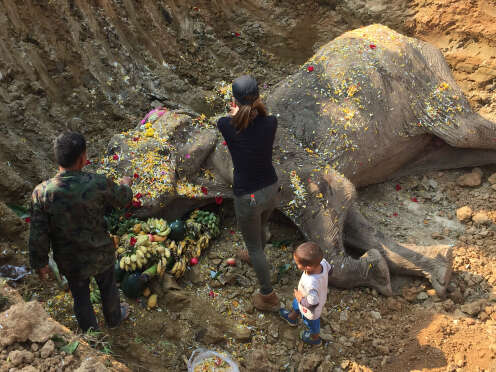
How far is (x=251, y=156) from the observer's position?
2.91 meters

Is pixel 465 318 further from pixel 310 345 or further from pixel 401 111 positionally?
pixel 401 111

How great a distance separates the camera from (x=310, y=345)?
3.42 meters

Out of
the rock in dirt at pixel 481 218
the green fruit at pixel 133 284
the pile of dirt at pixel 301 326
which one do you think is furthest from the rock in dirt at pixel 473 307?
the green fruit at pixel 133 284

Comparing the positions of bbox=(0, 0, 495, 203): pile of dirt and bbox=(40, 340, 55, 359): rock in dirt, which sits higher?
bbox=(0, 0, 495, 203): pile of dirt

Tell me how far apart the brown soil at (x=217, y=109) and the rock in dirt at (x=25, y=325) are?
2.36ft

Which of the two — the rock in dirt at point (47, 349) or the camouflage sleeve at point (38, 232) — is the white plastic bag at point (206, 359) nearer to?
the rock in dirt at point (47, 349)

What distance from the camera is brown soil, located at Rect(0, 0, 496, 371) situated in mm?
3346

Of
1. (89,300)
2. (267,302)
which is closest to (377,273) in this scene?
(267,302)

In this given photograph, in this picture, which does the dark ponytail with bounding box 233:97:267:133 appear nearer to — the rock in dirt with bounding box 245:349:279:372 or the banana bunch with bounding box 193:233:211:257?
the banana bunch with bounding box 193:233:211:257

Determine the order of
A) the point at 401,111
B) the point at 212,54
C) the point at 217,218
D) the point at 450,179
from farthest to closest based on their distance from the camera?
1. the point at 212,54
2. the point at 450,179
3. the point at 401,111
4. the point at 217,218

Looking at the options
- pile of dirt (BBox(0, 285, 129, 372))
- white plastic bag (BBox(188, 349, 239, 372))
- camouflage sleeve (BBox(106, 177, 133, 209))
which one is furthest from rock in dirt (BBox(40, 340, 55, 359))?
white plastic bag (BBox(188, 349, 239, 372))

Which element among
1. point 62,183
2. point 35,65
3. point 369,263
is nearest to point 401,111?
point 369,263

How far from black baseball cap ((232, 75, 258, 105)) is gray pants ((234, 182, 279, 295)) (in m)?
0.66

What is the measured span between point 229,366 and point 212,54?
14.9 ft
